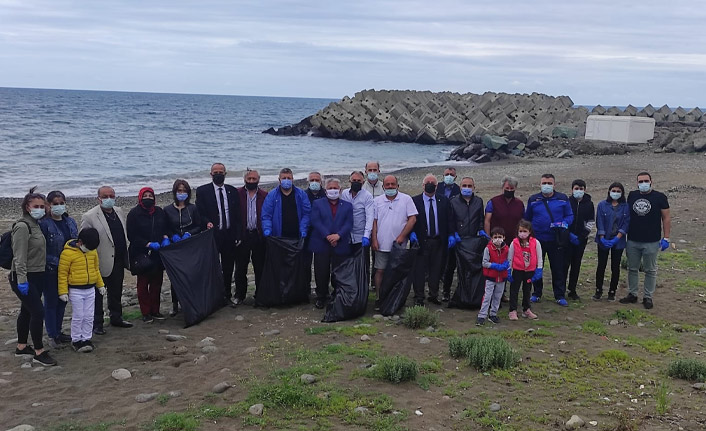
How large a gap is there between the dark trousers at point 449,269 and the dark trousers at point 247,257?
2.58 metres

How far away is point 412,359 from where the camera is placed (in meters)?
6.94

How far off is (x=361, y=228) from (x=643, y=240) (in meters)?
3.77

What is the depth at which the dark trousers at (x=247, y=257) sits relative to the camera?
29.7ft

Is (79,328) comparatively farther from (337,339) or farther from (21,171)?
(21,171)

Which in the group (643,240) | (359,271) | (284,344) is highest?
(643,240)

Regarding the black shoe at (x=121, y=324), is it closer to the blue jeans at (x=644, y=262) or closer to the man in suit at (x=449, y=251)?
the man in suit at (x=449, y=251)

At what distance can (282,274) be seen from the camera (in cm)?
900

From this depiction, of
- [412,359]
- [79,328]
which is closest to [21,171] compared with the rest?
[79,328]

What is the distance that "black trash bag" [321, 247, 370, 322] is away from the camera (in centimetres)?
845

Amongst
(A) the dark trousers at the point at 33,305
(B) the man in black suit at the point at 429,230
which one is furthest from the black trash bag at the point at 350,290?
(A) the dark trousers at the point at 33,305

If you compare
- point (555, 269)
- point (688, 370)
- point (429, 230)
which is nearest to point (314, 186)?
point (429, 230)

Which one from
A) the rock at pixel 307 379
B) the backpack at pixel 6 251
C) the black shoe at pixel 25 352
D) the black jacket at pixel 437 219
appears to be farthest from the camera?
the black jacket at pixel 437 219

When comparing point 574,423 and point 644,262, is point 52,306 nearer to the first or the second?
point 574,423

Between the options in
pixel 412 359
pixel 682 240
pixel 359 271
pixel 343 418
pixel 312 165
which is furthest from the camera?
pixel 312 165
